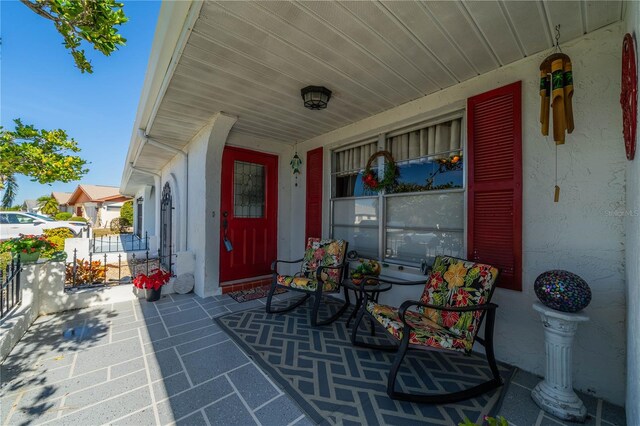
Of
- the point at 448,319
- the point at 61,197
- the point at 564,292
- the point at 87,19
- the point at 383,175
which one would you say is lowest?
the point at 448,319

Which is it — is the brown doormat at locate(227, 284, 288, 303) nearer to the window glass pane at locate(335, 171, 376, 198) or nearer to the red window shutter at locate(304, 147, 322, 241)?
the red window shutter at locate(304, 147, 322, 241)

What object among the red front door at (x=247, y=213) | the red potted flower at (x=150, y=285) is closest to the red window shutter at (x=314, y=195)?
the red front door at (x=247, y=213)

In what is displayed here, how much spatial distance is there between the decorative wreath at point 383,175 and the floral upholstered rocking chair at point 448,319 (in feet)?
4.08

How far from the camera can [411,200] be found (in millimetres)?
3164

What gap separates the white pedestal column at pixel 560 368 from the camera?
63.2 inches

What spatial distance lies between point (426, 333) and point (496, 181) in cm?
157

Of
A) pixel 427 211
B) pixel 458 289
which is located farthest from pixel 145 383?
pixel 427 211

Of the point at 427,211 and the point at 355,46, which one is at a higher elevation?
the point at 355,46

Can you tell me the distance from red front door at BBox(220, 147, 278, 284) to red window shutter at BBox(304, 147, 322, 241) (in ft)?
2.35

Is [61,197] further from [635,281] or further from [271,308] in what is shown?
[635,281]

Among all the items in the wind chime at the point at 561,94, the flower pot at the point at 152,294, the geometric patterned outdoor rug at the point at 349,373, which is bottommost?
the geometric patterned outdoor rug at the point at 349,373

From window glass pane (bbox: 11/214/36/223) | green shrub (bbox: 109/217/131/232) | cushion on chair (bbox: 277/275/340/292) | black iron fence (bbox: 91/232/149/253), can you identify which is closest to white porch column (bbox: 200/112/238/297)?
cushion on chair (bbox: 277/275/340/292)

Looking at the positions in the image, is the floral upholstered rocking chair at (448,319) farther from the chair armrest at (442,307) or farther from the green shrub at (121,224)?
the green shrub at (121,224)

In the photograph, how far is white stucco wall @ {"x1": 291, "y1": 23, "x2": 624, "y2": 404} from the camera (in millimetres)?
1770
